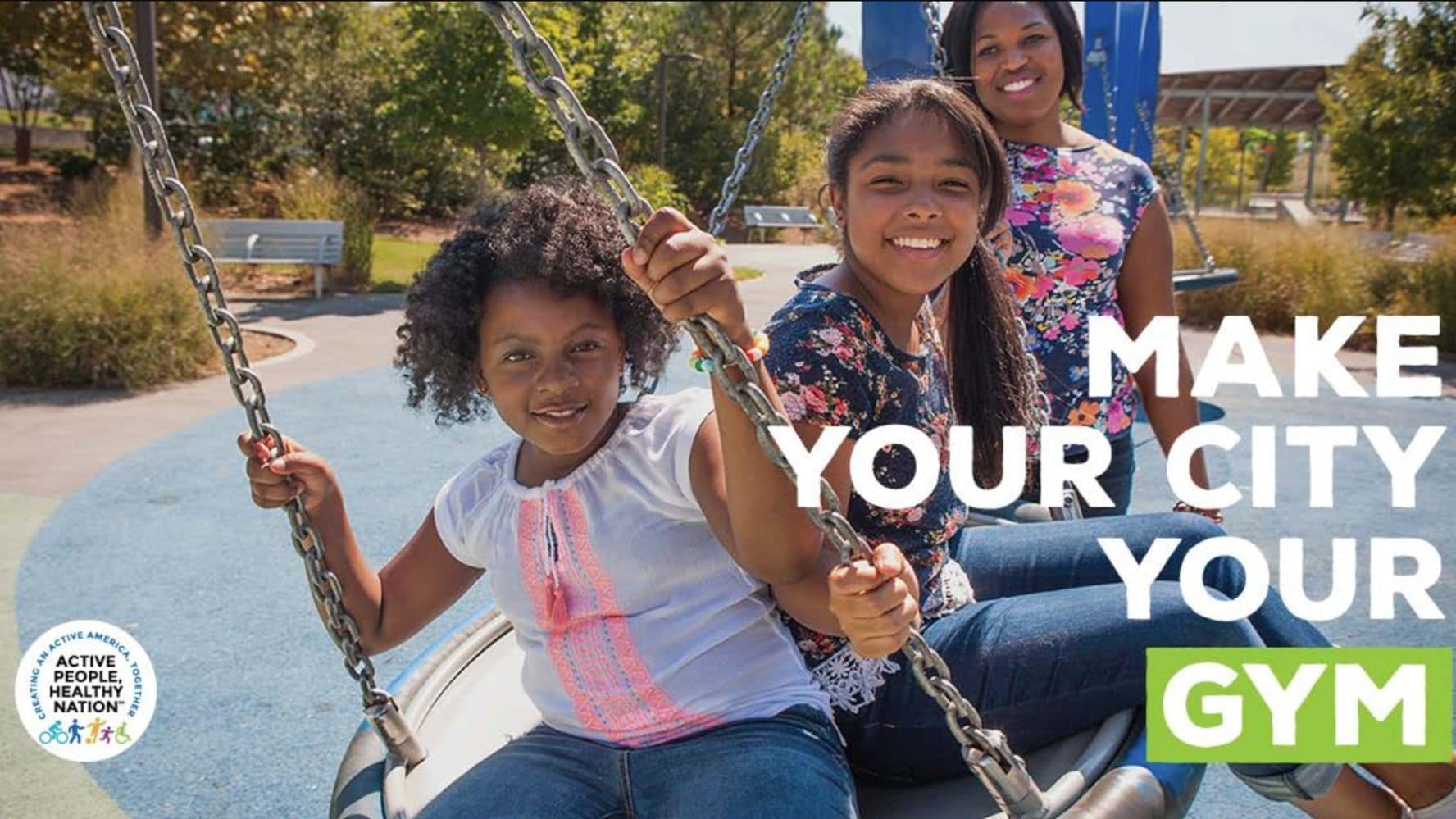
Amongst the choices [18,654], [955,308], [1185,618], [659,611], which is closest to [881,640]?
[659,611]

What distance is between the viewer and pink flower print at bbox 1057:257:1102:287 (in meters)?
2.58

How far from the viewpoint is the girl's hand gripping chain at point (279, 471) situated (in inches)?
69.4

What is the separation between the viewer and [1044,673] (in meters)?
1.67

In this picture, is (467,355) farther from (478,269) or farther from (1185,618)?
(1185,618)

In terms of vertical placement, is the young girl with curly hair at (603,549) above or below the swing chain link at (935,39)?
below

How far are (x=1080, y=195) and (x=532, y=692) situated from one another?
1.62 meters

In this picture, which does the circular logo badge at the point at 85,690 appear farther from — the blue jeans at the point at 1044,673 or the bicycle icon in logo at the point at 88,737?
the blue jeans at the point at 1044,673

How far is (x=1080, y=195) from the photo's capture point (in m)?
2.60

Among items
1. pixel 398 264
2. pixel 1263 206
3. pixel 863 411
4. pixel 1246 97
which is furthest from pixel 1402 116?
pixel 1263 206

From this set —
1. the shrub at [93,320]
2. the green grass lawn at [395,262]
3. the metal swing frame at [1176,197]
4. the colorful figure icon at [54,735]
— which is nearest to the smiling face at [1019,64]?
the colorful figure icon at [54,735]

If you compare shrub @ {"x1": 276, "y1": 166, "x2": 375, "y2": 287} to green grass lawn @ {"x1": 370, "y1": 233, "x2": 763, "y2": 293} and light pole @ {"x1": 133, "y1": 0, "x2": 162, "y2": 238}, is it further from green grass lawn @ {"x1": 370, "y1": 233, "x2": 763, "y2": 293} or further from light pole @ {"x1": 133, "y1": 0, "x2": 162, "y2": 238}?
light pole @ {"x1": 133, "y1": 0, "x2": 162, "y2": 238}

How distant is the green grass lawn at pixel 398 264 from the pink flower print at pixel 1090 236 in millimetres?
8223

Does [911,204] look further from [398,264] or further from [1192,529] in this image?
[398,264]

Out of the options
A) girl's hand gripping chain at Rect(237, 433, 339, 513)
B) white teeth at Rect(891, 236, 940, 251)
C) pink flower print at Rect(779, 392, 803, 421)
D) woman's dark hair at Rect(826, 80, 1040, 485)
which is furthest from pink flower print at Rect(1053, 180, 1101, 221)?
girl's hand gripping chain at Rect(237, 433, 339, 513)
